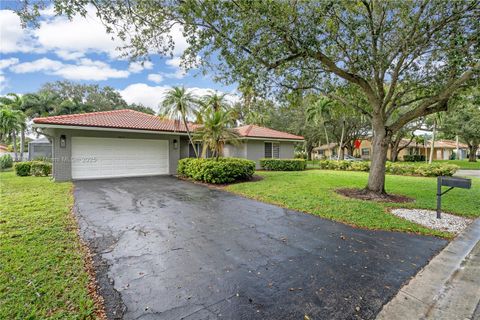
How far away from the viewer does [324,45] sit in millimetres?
6902

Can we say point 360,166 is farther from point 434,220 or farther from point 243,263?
point 243,263

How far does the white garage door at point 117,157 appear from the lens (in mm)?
12562

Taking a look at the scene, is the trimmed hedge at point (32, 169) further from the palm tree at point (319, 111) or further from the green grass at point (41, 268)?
the palm tree at point (319, 111)

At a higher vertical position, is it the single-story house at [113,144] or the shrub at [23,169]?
the single-story house at [113,144]

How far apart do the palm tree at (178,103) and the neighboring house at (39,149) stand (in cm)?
1802

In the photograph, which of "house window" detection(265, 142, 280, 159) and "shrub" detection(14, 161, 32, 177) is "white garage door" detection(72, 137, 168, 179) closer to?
"shrub" detection(14, 161, 32, 177)

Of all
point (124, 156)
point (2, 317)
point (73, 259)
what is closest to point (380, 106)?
point (73, 259)

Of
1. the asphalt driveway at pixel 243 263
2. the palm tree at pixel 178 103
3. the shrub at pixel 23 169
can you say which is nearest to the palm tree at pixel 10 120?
the shrub at pixel 23 169

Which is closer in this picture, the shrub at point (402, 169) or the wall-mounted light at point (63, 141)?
the wall-mounted light at point (63, 141)

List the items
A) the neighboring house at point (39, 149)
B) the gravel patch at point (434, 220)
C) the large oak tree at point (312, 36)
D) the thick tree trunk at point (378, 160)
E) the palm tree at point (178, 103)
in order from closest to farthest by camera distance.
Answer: the gravel patch at point (434, 220) → the large oak tree at point (312, 36) → the thick tree trunk at point (378, 160) → the palm tree at point (178, 103) → the neighboring house at point (39, 149)

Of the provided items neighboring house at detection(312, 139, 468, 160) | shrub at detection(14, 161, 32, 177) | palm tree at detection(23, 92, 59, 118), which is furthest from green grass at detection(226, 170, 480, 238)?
neighboring house at detection(312, 139, 468, 160)

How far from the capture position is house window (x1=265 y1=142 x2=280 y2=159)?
20.0m

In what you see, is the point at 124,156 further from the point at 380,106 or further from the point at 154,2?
the point at 380,106

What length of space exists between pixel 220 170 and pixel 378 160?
6616mm
